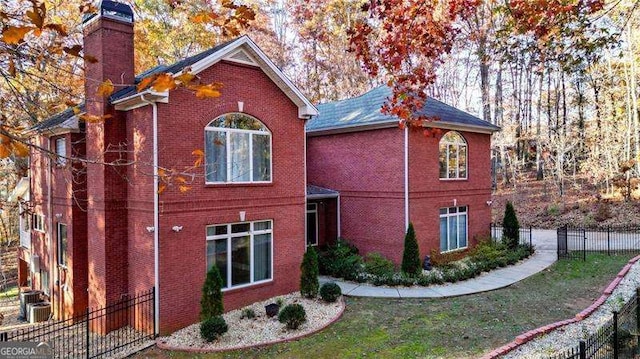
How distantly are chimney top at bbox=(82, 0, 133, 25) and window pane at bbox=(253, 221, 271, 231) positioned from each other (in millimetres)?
6971

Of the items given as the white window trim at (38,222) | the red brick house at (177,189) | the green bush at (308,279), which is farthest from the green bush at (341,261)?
the white window trim at (38,222)

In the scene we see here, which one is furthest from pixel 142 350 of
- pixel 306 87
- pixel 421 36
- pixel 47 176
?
pixel 306 87

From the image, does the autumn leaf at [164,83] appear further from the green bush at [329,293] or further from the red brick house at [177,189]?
the green bush at [329,293]

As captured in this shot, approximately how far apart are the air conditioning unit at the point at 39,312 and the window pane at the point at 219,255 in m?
7.07

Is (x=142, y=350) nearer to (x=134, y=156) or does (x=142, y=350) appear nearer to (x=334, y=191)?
(x=134, y=156)

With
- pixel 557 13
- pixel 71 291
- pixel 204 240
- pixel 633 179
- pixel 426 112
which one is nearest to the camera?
pixel 557 13

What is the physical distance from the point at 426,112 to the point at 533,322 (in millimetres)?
9093

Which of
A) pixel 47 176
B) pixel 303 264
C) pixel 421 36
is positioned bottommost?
pixel 303 264

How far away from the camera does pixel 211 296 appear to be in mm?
10477

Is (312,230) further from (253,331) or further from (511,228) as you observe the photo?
(511,228)

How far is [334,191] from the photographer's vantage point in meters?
18.4

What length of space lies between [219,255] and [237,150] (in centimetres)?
307

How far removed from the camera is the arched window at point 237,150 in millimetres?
11658

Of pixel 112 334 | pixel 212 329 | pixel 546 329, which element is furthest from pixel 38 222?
pixel 546 329
